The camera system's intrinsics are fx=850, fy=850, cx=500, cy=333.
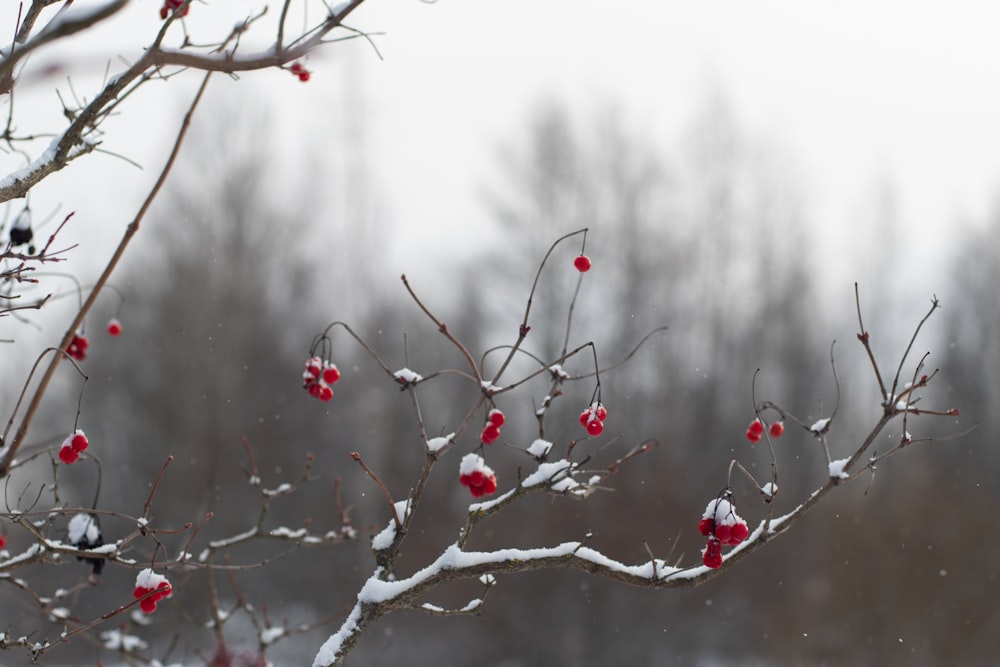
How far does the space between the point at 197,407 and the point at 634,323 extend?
5.93 metres

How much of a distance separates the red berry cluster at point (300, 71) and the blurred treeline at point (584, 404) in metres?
4.54

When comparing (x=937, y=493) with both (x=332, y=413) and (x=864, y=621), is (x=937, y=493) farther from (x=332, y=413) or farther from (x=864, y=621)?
(x=332, y=413)

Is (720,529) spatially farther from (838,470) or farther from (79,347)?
(79,347)

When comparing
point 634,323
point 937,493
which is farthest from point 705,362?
point 937,493

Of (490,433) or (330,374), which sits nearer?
(490,433)

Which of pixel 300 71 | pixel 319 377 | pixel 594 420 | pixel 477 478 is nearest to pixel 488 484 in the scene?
pixel 477 478

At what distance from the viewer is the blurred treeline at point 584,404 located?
8000mm

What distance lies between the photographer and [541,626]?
804cm

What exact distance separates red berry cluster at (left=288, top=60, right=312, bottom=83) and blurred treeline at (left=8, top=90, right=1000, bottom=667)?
14.9 ft

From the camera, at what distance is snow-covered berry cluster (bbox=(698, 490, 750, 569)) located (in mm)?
1766

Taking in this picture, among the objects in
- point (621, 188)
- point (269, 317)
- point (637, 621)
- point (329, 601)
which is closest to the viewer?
point (637, 621)

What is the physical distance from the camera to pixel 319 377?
8.04 feet

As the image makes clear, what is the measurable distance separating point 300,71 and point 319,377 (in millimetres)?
886

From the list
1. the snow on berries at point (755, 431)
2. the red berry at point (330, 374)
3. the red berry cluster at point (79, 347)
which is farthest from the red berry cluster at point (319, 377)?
the snow on berries at point (755, 431)
